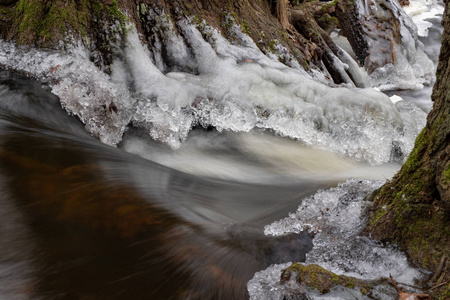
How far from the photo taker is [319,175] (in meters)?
3.75

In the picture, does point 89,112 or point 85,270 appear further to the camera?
point 89,112

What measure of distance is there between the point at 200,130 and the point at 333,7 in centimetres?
572

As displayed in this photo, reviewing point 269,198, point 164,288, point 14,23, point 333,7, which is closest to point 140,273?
point 164,288

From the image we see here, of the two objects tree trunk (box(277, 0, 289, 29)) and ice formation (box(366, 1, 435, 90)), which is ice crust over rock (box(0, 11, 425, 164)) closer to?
tree trunk (box(277, 0, 289, 29))

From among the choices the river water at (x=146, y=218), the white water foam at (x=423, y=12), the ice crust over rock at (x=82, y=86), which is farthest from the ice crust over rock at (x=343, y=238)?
the white water foam at (x=423, y=12)

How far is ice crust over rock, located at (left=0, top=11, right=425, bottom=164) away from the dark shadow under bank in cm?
87

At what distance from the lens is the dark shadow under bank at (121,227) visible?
1708 millimetres

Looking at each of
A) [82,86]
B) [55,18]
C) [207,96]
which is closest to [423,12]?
[207,96]

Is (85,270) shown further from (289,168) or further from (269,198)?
(289,168)

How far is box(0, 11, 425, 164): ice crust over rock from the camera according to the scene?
3.72m

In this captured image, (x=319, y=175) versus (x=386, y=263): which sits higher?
(x=319, y=175)

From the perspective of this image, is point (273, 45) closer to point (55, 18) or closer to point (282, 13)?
point (282, 13)

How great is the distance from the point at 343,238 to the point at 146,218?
1091 mm

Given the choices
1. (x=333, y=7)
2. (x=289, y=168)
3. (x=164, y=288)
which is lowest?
(x=164, y=288)
